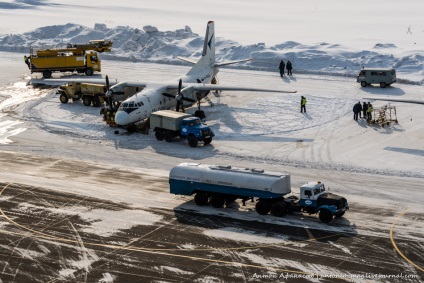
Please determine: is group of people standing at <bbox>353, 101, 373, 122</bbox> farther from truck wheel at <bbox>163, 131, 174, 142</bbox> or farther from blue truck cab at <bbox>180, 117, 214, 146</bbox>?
truck wheel at <bbox>163, 131, 174, 142</bbox>

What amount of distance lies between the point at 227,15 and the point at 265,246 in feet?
388

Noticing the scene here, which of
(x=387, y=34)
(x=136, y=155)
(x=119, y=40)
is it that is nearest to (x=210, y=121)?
(x=136, y=155)

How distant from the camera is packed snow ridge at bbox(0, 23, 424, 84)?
265 feet

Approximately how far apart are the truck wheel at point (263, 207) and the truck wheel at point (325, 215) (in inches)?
116

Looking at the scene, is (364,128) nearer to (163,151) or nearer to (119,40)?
(163,151)

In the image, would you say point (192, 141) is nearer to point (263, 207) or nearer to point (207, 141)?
point (207, 141)

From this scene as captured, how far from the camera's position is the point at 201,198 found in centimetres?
3834

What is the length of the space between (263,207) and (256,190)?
1272mm

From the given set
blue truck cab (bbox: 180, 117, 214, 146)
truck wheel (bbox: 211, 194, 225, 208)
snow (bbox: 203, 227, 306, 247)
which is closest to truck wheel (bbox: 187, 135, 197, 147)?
blue truck cab (bbox: 180, 117, 214, 146)

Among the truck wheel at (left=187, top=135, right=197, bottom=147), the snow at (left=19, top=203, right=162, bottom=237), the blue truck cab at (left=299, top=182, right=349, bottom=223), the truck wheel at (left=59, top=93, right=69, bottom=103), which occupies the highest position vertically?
the blue truck cab at (left=299, top=182, right=349, bottom=223)

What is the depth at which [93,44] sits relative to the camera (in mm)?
91062

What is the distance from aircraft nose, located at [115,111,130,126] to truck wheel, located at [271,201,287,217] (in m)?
21.1

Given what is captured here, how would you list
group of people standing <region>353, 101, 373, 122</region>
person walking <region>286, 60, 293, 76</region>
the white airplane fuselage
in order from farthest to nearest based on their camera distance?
person walking <region>286, 60, 293, 76</region>
group of people standing <region>353, 101, 373, 122</region>
the white airplane fuselage

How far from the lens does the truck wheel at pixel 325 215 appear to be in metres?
35.2
